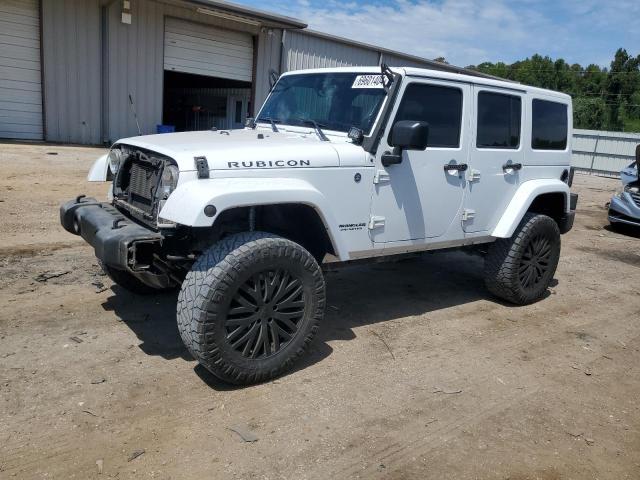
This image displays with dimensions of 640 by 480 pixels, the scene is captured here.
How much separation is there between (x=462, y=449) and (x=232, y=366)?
1465 mm

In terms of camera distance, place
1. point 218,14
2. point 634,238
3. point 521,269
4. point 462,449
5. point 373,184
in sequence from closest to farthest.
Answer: point 462,449 < point 373,184 < point 521,269 < point 634,238 < point 218,14

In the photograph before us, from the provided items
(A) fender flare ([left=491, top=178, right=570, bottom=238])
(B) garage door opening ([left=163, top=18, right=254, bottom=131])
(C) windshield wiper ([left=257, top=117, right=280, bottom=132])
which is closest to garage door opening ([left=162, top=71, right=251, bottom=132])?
(B) garage door opening ([left=163, top=18, right=254, bottom=131])

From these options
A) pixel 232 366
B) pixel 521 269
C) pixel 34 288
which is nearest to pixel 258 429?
pixel 232 366

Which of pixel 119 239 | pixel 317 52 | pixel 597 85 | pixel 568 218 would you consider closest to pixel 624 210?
pixel 568 218

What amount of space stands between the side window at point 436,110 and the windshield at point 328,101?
25cm

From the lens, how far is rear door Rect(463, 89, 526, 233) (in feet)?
16.0

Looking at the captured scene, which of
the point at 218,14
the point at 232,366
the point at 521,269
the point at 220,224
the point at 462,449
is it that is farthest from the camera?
the point at 218,14

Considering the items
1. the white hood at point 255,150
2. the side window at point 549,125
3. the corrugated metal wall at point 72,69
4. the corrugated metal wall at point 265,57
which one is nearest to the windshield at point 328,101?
the white hood at point 255,150

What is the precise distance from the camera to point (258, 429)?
3.14 metres

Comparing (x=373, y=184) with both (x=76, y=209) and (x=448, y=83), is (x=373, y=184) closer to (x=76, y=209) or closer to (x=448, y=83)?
(x=448, y=83)

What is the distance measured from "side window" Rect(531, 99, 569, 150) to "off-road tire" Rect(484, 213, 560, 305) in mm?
772

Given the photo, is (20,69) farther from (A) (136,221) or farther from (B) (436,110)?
(B) (436,110)

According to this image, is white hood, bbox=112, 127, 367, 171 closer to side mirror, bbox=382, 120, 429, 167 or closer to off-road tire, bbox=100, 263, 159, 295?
side mirror, bbox=382, 120, 429, 167

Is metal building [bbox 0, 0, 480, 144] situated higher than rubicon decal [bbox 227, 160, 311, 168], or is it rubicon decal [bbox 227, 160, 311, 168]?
metal building [bbox 0, 0, 480, 144]
